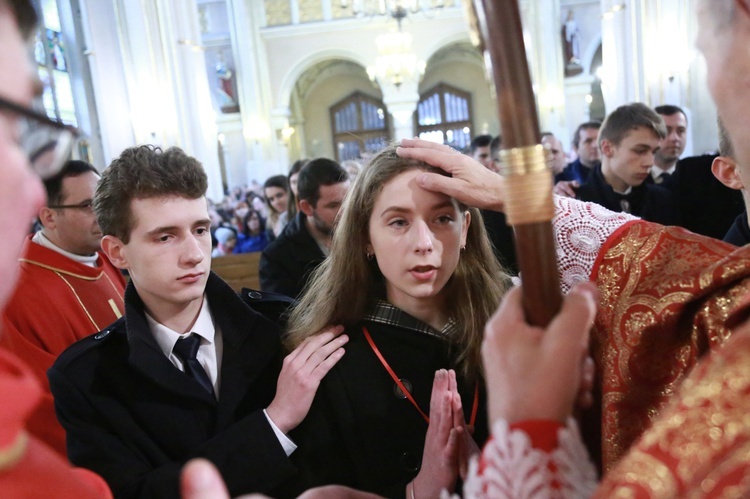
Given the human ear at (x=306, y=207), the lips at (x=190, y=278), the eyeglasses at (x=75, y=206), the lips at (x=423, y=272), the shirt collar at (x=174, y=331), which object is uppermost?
the eyeglasses at (x=75, y=206)

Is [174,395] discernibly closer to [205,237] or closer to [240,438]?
[240,438]

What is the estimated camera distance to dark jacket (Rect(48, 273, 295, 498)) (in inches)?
64.3

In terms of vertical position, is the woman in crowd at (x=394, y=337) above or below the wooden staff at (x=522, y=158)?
below

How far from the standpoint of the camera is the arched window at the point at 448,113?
24.9 meters

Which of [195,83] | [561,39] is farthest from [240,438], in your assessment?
[561,39]

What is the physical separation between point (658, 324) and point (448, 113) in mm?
24890

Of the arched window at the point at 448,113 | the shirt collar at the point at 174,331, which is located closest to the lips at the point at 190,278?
the shirt collar at the point at 174,331

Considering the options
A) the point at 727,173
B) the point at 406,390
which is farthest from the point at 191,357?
the point at 727,173

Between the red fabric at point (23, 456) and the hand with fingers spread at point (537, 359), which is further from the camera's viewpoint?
the hand with fingers spread at point (537, 359)

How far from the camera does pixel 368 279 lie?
1952 mm

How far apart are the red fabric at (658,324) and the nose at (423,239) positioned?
0.57 meters

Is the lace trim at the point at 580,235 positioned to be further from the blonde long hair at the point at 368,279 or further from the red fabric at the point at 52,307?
the red fabric at the point at 52,307

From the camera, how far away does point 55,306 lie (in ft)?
9.50

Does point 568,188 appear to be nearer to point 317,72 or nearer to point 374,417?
point 374,417
